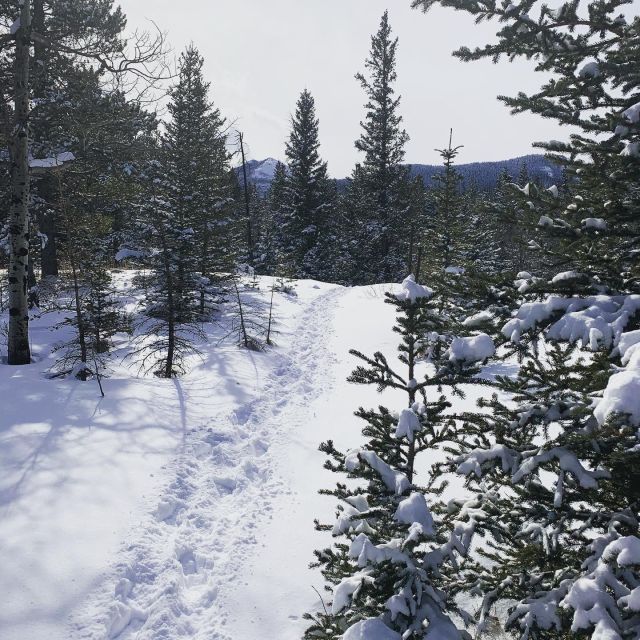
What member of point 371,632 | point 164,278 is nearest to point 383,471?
point 371,632

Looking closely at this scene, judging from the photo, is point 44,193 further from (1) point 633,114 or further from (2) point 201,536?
(1) point 633,114

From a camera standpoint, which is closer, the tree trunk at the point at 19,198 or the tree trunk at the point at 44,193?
the tree trunk at the point at 19,198

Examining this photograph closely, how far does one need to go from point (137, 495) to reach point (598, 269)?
613 centimetres

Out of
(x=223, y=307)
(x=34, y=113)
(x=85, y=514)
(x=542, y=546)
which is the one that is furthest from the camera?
(x=223, y=307)

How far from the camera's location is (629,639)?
252 centimetres

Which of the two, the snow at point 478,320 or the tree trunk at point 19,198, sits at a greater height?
the tree trunk at point 19,198

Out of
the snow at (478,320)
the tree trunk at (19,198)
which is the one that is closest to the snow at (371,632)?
the snow at (478,320)

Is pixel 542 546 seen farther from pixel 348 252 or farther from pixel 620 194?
pixel 348 252

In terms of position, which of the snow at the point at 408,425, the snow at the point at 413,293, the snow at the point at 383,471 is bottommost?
the snow at the point at 383,471

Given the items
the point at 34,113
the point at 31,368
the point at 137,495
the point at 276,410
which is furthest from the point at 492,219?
the point at 34,113

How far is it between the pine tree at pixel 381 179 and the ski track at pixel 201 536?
26995 mm

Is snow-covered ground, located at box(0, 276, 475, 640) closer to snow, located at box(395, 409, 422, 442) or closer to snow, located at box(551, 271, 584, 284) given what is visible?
snow, located at box(395, 409, 422, 442)

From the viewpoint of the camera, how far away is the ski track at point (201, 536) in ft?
14.2

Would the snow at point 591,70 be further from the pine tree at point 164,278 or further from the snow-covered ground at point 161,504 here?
the pine tree at point 164,278
